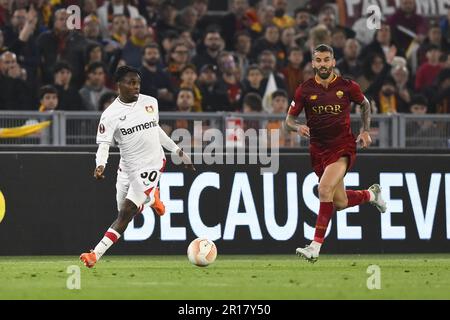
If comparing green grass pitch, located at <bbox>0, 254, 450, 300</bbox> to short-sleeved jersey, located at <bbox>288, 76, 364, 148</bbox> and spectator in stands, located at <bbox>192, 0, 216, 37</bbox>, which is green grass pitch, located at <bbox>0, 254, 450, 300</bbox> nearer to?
short-sleeved jersey, located at <bbox>288, 76, 364, 148</bbox>

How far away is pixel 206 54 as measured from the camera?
21.7 meters

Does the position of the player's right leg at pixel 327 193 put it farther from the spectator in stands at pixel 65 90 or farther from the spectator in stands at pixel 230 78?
the spectator in stands at pixel 230 78

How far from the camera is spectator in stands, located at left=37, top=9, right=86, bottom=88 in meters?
19.9

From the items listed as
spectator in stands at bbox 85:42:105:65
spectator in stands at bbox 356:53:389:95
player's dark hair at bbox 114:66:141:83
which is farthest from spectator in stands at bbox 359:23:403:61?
player's dark hair at bbox 114:66:141:83

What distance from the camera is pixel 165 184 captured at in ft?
58.7

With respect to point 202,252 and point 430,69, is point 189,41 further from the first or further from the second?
point 202,252

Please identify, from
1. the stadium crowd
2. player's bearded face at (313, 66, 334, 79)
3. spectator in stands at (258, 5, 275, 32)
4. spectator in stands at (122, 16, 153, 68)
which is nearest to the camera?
player's bearded face at (313, 66, 334, 79)

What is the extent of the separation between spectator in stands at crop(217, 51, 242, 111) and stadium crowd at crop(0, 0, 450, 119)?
0.07 feet

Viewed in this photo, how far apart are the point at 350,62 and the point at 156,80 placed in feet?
13.4

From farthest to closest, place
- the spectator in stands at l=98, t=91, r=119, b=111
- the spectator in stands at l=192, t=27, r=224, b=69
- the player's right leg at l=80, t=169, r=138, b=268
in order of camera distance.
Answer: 1. the spectator in stands at l=192, t=27, r=224, b=69
2. the spectator in stands at l=98, t=91, r=119, b=111
3. the player's right leg at l=80, t=169, r=138, b=268

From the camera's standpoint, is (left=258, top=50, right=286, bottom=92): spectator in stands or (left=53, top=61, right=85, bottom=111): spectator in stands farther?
(left=258, top=50, right=286, bottom=92): spectator in stands

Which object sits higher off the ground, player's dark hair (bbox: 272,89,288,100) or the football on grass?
player's dark hair (bbox: 272,89,288,100)

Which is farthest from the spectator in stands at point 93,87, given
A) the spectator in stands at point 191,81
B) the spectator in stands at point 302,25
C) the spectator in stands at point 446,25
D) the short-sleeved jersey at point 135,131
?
the spectator in stands at point 446,25

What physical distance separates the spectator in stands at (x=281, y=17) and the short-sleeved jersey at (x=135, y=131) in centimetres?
900
